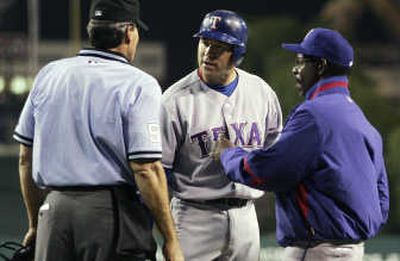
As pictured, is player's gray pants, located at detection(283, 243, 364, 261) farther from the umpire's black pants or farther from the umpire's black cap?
the umpire's black cap

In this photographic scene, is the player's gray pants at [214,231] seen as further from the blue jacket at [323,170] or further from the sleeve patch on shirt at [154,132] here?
the sleeve patch on shirt at [154,132]

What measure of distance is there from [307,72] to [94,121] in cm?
82

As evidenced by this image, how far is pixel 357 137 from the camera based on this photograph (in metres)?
3.70

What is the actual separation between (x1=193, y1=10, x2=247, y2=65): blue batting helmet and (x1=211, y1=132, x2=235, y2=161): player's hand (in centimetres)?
41

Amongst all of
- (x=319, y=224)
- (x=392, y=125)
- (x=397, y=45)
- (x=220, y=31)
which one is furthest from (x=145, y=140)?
(x=397, y=45)

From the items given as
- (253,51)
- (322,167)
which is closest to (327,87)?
(322,167)

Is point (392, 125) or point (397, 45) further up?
point (392, 125)

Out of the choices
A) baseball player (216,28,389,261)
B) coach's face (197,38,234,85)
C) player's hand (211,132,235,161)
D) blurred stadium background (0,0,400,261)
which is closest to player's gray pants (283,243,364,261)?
baseball player (216,28,389,261)

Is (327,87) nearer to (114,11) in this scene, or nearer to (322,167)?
(322,167)

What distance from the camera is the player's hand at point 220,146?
4.06 m

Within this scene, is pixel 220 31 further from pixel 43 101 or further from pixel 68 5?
pixel 68 5

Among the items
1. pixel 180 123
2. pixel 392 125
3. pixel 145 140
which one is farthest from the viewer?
pixel 392 125

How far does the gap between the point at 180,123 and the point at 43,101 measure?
0.83 m

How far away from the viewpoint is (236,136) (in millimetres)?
4270
